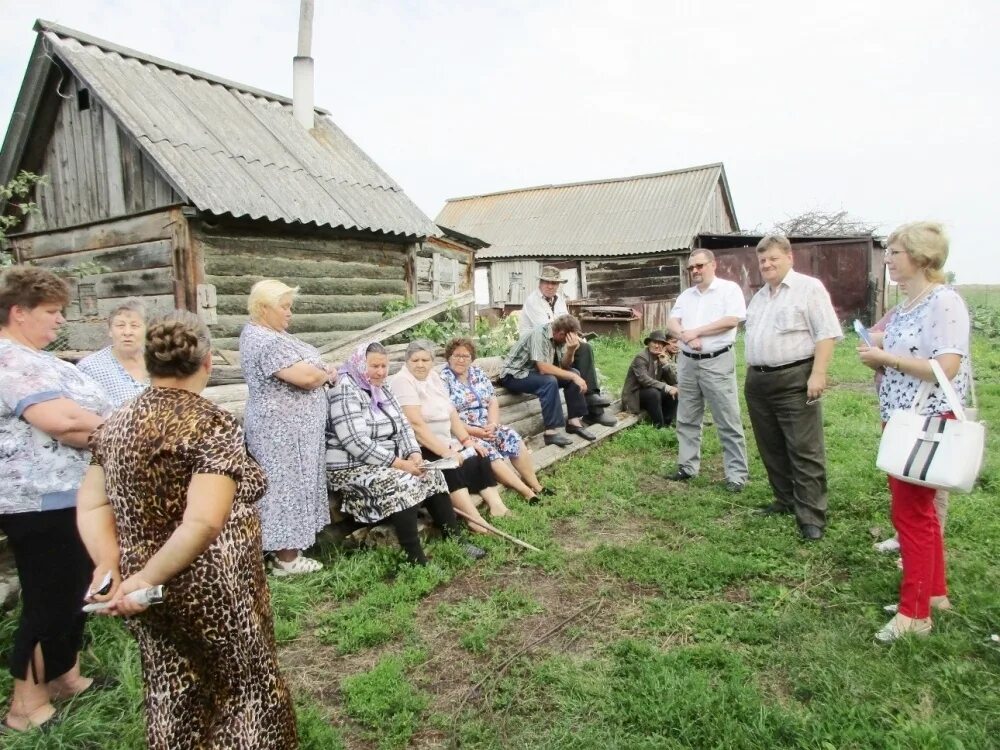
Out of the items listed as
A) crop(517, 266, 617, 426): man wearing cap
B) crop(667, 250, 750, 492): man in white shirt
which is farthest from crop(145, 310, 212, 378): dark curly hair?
crop(517, 266, 617, 426): man wearing cap

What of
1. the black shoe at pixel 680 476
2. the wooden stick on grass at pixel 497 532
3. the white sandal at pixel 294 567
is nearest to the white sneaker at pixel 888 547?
the black shoe at pixel 680 476

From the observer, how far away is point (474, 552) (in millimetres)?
4230

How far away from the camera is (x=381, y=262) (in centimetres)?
1045

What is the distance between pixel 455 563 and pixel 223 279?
5.56m

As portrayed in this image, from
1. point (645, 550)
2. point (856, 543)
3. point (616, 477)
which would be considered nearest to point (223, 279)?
point (616, 477)

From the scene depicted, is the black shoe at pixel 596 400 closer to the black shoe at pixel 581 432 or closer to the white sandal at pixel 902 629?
the black shoe at pixel 581 432

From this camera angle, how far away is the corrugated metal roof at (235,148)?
7.84 meters

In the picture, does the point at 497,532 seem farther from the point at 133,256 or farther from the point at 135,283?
the point at 133,256

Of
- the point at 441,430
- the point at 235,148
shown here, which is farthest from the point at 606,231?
the point at 441,430

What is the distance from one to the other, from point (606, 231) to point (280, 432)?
19.1 m

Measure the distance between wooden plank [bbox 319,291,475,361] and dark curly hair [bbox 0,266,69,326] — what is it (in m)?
3.06

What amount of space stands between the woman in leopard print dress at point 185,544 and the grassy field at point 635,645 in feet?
2.34

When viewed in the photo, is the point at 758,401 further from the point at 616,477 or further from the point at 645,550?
the point at 616,477

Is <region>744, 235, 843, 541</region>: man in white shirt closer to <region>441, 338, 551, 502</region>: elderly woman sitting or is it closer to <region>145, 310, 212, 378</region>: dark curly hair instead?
<region>441, 338, 551, 502</region>: elderly woman sitting
